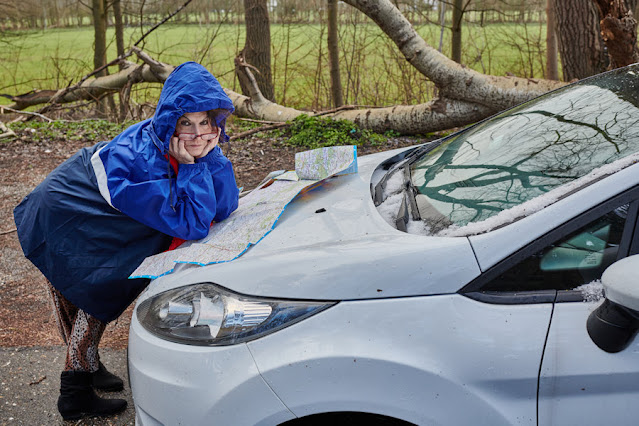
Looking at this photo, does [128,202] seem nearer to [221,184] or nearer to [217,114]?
[221,184]

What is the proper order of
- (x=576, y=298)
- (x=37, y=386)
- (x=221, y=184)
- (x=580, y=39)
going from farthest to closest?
(x=580, y=39), (x=37, y=386), (x=221, y=184), (x=576, y=298)

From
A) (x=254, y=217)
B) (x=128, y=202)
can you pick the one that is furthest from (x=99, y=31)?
(x=254, y=217)

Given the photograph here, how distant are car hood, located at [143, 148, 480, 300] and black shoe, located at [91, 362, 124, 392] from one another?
1.18m

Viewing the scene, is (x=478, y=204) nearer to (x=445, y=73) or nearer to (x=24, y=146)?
(x=445, y=73)

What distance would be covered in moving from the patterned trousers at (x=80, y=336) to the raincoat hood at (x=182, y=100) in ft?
3.00

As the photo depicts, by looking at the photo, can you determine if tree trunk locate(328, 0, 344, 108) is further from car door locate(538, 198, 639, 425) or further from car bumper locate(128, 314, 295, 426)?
car door locate(538, 198, 639, 425)

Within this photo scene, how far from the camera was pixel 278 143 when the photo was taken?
745cm

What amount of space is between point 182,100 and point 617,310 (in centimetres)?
195

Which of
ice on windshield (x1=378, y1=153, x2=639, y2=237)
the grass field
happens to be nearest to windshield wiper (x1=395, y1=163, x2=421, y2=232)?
ice on windshield (x1=378, y1=153, x2=639, y2=237)

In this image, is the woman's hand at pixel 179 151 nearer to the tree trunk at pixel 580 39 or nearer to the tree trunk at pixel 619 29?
the tree trunk at pixel 619 29

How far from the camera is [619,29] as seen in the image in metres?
5.43

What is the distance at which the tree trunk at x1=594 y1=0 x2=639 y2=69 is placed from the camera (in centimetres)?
539

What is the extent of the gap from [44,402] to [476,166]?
252 centimetres

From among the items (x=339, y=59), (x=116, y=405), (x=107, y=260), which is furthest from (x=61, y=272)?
(x=339, y=59)
